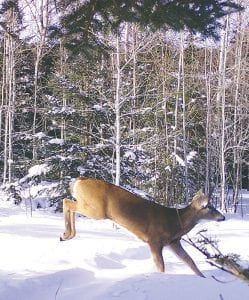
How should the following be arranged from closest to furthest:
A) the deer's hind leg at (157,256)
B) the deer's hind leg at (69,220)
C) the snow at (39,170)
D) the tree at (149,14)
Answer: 1. the tree at (149,14)
2. the deer's hind leg at (157,256)
3. the deer's hind leg at (69,220)
4. the snow at (39,170)

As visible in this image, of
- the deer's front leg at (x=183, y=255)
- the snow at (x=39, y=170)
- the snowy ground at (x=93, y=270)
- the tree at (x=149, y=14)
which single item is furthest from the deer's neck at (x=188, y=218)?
the snow at (x=39, y=170)

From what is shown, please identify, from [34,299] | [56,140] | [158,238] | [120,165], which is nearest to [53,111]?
[56,140]

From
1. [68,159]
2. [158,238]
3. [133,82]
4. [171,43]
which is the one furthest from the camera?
[171,43]

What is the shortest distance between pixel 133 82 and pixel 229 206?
8023 millimetres

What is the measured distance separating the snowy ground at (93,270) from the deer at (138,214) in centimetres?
49

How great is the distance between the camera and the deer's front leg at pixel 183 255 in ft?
25.4

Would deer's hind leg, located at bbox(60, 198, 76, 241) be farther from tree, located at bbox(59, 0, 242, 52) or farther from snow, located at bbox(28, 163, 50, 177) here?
snow, located at bbox(28, 163, 50, 177)

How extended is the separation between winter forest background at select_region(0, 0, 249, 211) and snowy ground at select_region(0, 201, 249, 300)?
3.77 metres

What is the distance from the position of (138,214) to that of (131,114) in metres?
9.20

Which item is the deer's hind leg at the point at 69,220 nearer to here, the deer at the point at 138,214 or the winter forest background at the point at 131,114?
the deer at the point at 138,214

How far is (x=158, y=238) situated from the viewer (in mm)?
8016

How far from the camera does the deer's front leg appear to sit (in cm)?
773

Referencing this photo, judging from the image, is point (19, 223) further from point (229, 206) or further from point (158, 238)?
point (229, 206)

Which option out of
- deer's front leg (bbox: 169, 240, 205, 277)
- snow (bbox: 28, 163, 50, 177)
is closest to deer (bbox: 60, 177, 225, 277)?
deer's front leg (bbox: 169, 240, 205, 277)
